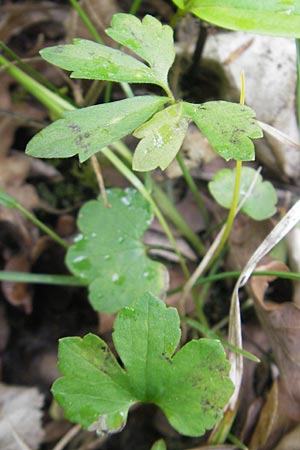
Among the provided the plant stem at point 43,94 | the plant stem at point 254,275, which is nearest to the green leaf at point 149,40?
the plant stem at point 43,94

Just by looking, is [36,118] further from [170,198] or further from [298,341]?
[298,341]

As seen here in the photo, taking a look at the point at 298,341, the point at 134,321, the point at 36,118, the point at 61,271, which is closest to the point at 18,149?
the point at 36,118

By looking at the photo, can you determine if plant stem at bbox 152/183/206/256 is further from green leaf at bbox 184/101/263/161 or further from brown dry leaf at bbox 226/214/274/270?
green leaf at bbox 184/101/263/161

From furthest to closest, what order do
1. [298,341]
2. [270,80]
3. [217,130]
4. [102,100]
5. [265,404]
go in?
[102,100] → [270,80] → [265,404] → [298,341] → [217,130]

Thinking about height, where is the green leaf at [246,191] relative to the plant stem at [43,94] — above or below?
below

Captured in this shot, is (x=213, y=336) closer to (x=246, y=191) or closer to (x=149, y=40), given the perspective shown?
(x=246, y=191)

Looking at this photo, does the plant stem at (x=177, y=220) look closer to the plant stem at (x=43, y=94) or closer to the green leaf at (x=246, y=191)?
the green leaf at (x=246, y=191)
